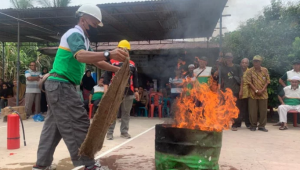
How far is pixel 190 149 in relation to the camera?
298 centimetres

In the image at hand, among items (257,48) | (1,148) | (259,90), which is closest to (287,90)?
(259,90)

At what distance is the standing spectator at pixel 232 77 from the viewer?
723cm

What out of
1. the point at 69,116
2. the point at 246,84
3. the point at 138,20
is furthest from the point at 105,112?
the point at 138,20

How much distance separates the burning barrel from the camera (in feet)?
9.70

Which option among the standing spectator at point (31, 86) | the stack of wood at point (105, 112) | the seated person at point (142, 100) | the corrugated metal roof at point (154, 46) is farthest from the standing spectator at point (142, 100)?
the stack of wood at point (105, 112)

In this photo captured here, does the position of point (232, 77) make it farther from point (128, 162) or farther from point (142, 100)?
point (128, 162)

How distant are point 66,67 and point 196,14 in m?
6.51

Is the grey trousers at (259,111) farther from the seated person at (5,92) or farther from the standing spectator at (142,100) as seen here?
the seated person at (5,92)

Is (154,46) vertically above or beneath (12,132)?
above

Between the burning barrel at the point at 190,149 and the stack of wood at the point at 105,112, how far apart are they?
2.71 ft

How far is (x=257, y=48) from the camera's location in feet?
34.3

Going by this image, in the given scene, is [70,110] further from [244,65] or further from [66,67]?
[244,65]

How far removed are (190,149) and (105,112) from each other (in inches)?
44.6

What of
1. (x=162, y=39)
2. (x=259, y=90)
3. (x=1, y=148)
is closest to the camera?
(x=1, y=148)
